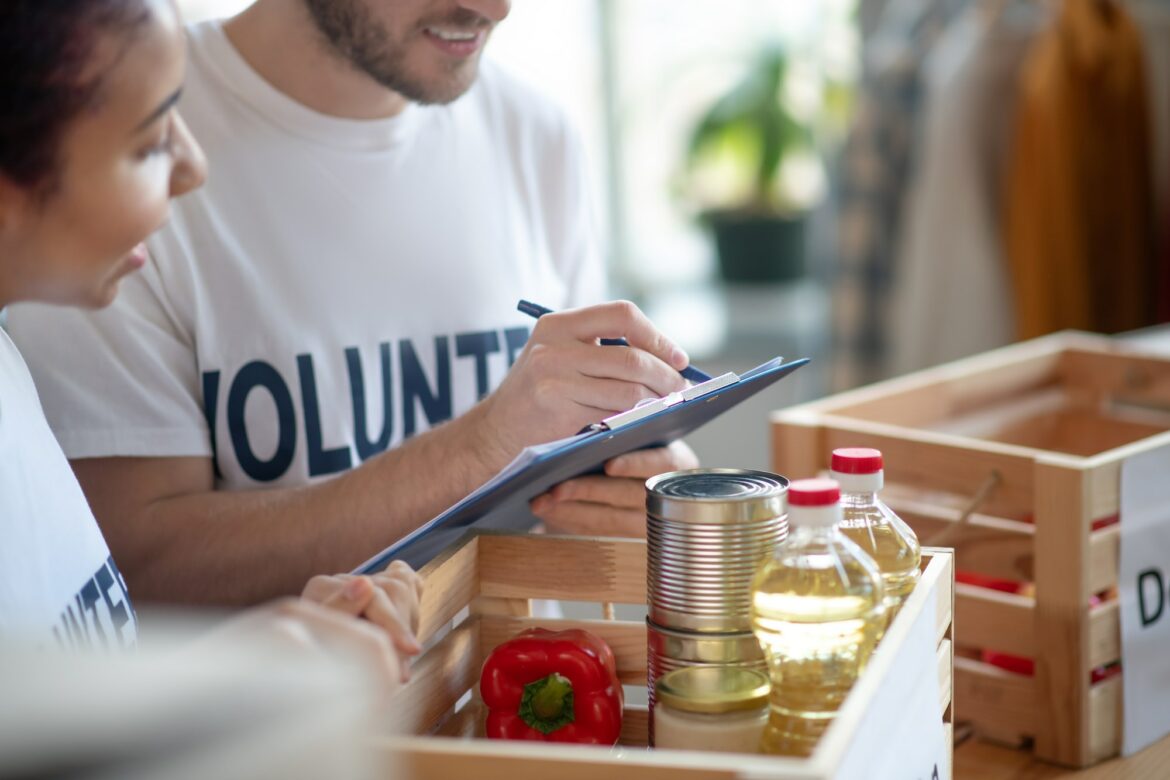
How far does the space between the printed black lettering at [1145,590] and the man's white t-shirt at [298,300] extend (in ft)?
2.24

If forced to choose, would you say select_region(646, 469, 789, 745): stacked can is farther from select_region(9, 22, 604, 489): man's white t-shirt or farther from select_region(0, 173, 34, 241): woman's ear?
select_region(9, 22, 604, 489): man's white t-shirt

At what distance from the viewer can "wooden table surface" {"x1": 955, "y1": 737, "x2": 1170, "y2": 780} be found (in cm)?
114

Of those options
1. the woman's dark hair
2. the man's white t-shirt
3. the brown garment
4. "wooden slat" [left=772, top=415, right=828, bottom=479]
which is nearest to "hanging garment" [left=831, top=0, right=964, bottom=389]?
the brown garment

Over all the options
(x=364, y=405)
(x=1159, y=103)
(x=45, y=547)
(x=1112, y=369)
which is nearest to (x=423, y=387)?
(x=364, y=405)

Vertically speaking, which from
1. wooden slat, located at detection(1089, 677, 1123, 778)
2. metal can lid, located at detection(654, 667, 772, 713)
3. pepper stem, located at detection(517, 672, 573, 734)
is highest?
metal can lid, located at detection(654, 667, 772, 713)

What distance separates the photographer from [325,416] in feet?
4.25

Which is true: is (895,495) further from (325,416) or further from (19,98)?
(19,98)

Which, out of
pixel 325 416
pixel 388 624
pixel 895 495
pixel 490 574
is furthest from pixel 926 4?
pixel 388 624

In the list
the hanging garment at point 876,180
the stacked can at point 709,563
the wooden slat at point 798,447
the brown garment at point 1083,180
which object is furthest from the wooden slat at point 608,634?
the hanging garment at point 876,180

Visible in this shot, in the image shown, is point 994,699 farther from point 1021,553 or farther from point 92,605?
point 92,605

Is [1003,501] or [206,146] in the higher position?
[206,146]

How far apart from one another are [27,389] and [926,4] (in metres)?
2.53

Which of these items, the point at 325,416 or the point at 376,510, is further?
the point at 325,416

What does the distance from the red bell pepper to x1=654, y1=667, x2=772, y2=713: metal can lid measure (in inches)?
4.9
